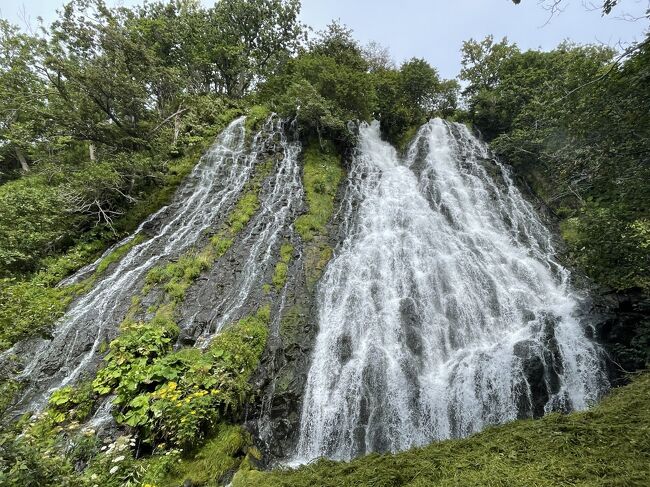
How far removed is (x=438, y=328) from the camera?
9.88 metres

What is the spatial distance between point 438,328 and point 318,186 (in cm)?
940

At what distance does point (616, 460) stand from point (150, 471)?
260 inches

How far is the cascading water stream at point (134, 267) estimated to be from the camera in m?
8.59

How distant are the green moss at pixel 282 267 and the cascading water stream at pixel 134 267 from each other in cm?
360

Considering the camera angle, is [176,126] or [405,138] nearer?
[176,126]

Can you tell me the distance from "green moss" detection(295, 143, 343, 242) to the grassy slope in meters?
10.4

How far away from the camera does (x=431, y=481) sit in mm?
3086

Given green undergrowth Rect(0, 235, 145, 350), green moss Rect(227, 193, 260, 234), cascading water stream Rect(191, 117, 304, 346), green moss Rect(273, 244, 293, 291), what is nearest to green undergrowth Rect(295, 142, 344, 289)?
cascading water stream Rect(191, 117, 304, 346)

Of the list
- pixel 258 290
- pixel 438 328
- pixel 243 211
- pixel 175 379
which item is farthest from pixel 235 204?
pixel 438 328

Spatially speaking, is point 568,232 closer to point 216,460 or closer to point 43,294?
point 216,460

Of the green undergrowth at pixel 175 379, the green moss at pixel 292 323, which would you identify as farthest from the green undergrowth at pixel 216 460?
the green moss at pixel 292 323

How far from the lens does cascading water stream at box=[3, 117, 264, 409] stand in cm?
859

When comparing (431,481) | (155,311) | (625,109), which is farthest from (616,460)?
(155,311)

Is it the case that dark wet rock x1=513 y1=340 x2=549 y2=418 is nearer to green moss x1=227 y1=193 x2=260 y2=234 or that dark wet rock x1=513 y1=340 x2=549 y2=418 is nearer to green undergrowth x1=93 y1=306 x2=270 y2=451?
green undergrowth x1=93 y1=306 x2=270 y2=451
